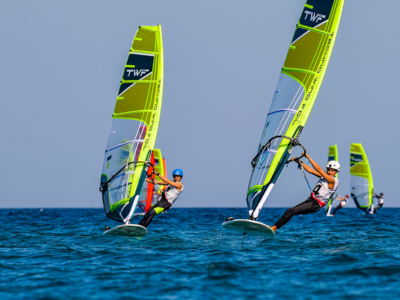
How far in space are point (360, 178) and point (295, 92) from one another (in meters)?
30.3

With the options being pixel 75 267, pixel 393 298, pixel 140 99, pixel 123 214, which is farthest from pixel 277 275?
pixel 140 99

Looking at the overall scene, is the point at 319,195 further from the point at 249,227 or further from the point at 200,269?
the point at 200,269

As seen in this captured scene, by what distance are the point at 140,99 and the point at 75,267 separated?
5.98 m

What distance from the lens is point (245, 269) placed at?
28.4 feet

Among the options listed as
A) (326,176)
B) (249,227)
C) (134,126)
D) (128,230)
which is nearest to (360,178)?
(134,126)

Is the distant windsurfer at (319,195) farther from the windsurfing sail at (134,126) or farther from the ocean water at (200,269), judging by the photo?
the windsurfing sail at (134,126)

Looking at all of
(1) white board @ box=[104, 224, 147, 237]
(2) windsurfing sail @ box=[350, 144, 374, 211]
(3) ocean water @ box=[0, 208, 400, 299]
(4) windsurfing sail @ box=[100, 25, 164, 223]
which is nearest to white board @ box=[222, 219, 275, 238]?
(3) ocean water @ box=[0, 208, 400, 299]

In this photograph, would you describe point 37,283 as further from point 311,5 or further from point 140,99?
point 311,5

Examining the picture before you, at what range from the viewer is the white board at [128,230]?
12.2m

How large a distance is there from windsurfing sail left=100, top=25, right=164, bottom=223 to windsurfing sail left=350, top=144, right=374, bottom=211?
27664mm

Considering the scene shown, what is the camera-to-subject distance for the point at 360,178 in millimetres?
39594

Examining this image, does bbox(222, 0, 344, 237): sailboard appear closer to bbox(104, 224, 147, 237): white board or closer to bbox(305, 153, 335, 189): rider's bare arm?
bbox(305, 153, 335, 189): rider's bare arm

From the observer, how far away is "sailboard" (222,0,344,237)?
35.9ft

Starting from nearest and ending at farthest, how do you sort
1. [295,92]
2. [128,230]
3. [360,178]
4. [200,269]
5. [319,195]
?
[200,269]
[319,195]
[295,92]
[128,230]
[360,178]
